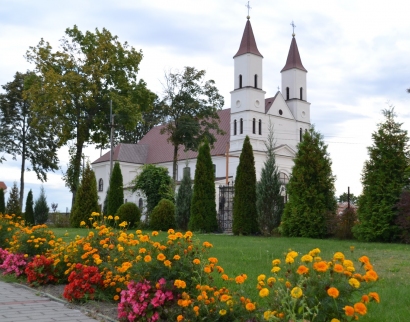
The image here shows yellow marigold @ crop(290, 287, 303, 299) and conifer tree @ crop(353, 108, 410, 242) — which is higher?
conifer tree @ crop(353, 108, 410, 242)

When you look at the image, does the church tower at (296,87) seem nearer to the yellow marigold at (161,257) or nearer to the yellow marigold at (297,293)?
the yellow marigold at (161,257)

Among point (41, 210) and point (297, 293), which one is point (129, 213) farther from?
point (297, 293)

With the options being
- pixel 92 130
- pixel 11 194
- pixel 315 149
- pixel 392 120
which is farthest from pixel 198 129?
pixel 392 120

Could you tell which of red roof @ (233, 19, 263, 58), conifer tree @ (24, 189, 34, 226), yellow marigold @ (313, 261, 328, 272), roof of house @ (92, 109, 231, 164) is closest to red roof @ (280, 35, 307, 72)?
red roof @ (233, 19, 263, 58)

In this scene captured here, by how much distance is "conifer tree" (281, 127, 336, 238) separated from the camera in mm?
16453

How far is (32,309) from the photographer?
19.1 ft

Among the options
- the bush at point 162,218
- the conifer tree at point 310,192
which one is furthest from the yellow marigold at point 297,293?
the bush at point 162,218

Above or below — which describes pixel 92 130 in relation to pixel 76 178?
above

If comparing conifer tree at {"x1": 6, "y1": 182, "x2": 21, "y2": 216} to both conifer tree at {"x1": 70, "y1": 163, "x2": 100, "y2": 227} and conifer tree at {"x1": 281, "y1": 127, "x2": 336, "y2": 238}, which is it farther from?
conifer tree at {"x1": 281, "y1": 127, "x2": 336, "y2": 238}

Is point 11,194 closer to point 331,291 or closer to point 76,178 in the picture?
point 76,178

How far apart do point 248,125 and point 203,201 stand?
28.5 meters

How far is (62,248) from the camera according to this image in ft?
24.9

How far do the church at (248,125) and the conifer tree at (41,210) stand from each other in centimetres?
1378

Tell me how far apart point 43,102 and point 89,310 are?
26.5 meters
